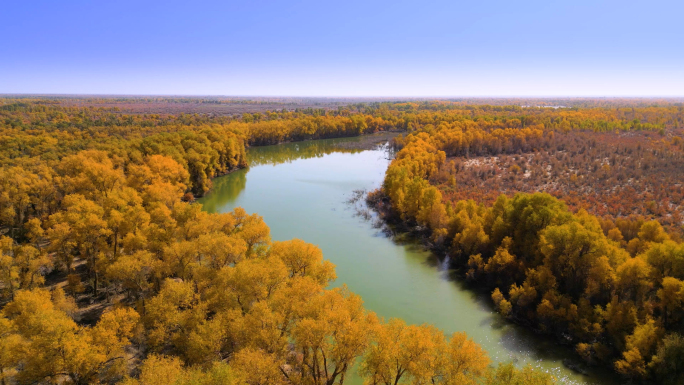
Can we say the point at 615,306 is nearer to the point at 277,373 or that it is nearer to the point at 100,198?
the point at 277,373

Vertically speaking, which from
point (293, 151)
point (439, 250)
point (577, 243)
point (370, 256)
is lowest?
point (370, 256)

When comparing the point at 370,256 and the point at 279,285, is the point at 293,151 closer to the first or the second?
the point at 370,256

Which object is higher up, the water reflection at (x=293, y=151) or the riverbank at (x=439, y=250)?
the water reflection at (x=293, y=151)

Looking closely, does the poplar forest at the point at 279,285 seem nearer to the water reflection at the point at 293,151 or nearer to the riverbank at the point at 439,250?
the riverbank at the point at 439,250

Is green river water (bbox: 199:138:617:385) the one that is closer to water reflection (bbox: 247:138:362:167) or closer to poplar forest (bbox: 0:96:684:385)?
poplar forest (bbox: 0:96:684:385)

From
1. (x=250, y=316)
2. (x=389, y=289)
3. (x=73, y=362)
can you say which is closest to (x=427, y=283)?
(x=389, y=289)

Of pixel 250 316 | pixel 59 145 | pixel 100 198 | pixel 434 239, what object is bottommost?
pixel 434 239

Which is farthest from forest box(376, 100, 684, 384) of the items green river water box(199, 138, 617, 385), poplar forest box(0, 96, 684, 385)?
green river water box(199, 138, 617, 385)

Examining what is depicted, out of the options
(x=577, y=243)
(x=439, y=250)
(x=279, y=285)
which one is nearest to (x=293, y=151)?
(x=439, y=250)

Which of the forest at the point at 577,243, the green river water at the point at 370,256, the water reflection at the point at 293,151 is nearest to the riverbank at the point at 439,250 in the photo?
the forest at the point at 577,243
